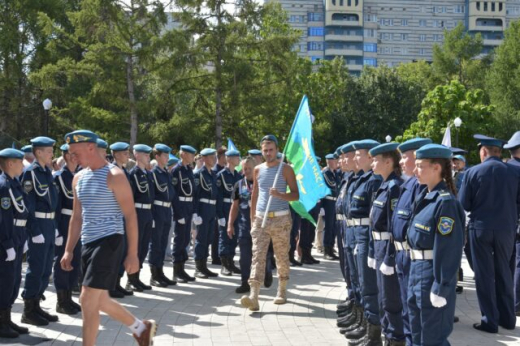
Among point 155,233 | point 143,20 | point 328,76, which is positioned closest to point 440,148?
point 155,233

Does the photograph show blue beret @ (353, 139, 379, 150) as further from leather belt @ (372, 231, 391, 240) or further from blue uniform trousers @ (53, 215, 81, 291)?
blue uniform trousers @ (53, 215, 81, 291)

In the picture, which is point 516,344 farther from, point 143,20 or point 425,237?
point 143,20

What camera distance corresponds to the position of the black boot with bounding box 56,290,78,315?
337 inches

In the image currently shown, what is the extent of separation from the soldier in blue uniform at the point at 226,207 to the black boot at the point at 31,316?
4541 millimetres

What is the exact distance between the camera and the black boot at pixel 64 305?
8562mm

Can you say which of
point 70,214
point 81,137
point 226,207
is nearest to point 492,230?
point 81,137

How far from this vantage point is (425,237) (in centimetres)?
539

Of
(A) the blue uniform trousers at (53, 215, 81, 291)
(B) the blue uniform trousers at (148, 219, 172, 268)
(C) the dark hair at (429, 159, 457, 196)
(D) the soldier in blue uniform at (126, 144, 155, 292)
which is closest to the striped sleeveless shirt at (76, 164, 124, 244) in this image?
(A) the blue uniform trousers at (53, 215, 81, 291)

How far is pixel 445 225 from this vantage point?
527cm

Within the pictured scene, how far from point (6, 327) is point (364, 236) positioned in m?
4.15

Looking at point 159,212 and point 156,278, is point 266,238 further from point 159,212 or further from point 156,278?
point 156,278

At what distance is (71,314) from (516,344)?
5.52m

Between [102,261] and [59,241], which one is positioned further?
[59,241]

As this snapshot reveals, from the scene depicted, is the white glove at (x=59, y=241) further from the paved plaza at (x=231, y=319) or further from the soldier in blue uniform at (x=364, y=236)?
the soldier in blue uniform at (x=364, y=236)
